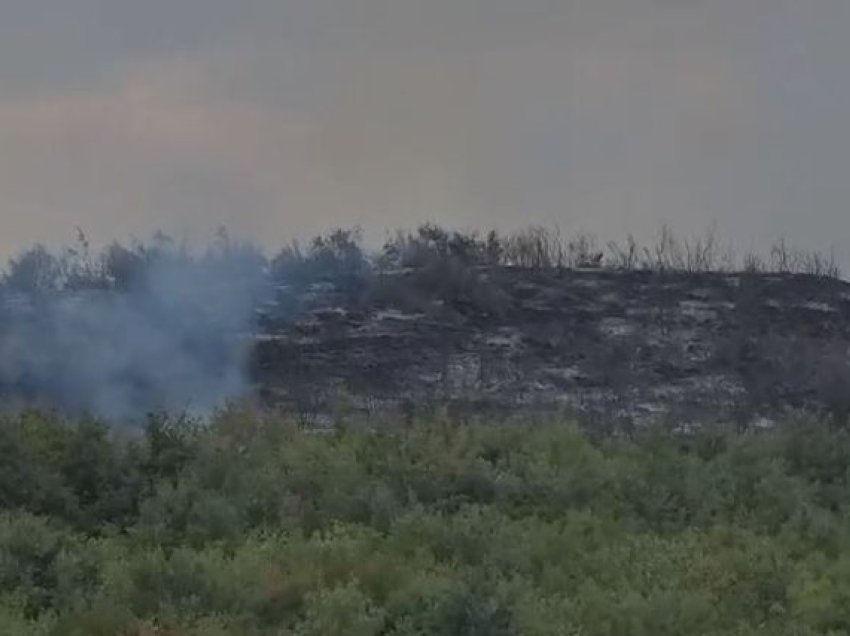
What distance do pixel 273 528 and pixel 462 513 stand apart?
1648 millimetres

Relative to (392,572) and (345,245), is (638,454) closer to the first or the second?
(392,572)

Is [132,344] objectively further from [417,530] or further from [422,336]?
[417,530]

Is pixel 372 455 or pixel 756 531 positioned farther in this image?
pixel 372 455

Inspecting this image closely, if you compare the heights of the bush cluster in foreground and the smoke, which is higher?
the smoke

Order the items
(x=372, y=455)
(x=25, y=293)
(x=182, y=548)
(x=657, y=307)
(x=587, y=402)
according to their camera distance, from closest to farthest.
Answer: (x=182, y=548) → (x=372, y=455) → (x=587, y=402) → (x=25, y=293) → (x=657, y=307)

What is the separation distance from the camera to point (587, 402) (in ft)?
80.1

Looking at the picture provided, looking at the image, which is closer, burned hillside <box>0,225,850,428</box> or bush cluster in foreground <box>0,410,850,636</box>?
bush cluster in foreground <box>0,410,850,636</box>

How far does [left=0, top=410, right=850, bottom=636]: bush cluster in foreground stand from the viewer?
42.7 feet

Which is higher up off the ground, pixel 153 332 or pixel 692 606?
pixel 153 332

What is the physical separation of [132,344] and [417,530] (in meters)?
9.15

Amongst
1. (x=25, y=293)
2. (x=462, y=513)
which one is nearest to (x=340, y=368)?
(x=25, y=293)

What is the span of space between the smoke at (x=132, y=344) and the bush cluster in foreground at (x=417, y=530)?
293 centimetres

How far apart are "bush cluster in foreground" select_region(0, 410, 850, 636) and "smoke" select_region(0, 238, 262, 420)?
293 centimetres

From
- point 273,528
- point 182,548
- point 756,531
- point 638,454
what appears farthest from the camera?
point 638,454
